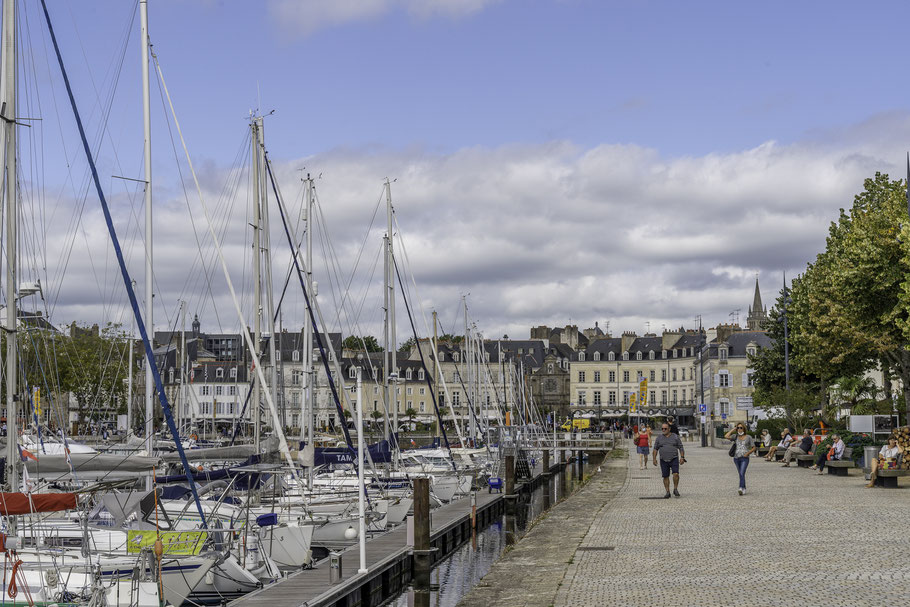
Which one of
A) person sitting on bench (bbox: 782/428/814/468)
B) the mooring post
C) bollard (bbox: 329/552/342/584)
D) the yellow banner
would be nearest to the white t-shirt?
person sitting on bench (bbox: 782/428/814/468)

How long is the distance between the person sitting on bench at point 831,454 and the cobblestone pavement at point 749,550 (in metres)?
6.27

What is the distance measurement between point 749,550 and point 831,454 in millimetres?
20673

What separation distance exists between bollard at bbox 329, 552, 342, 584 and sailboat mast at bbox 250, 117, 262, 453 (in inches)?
357

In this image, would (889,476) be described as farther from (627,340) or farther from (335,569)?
(627,340)

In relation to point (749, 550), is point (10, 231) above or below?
above

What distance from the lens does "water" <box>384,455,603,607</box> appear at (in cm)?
2205

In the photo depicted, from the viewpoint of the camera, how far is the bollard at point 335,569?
18781mm

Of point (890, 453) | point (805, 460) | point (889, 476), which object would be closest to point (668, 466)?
point (889, 476)

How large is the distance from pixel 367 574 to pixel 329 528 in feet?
24.0

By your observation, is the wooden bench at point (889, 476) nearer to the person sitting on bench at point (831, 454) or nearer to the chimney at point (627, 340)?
the person sitting on bench at point (831, 454)

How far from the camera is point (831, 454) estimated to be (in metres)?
37.2

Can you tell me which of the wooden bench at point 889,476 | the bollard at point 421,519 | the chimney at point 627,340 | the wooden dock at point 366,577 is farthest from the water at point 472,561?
the chimney at point 627,340

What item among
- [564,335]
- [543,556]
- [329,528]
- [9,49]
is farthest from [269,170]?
[564,335]

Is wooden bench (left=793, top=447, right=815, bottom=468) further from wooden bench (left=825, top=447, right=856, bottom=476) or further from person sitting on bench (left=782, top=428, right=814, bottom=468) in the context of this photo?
wooden bench (left=825, top=447, right=856, bottom=476)
